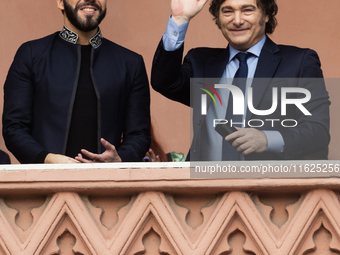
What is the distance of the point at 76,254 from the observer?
1965mm

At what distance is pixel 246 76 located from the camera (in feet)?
8.14

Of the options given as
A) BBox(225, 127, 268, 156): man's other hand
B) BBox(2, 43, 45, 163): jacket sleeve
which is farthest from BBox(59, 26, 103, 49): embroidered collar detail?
BBox(225, 127, 268, 156): man's other hand

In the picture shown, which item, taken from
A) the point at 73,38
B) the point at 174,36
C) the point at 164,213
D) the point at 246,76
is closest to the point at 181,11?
the point at 174,36

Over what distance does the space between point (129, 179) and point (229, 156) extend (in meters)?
0.54

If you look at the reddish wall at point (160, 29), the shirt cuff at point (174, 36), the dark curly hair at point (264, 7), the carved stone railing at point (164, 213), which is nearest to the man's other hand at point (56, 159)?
the carved stone railing at point (164, 213)

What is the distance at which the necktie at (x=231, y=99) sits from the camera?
7.83 ft

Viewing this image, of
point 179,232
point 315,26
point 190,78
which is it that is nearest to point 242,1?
point 190,78

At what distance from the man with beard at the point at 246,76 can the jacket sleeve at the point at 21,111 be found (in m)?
0.48

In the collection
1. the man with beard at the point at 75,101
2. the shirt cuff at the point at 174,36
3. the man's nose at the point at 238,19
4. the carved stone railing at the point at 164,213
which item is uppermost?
the man's nose at the point at 238,19

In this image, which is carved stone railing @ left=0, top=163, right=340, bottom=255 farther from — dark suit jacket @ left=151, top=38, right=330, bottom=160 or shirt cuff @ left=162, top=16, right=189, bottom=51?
shirt cuff @ left=162, top=16, right=189, bottom=51

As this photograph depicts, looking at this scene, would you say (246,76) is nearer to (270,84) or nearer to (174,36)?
(270,84)

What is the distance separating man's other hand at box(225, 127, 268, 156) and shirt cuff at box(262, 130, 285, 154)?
0.02 metres

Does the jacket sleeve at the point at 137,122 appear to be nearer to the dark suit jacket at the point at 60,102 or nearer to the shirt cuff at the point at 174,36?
the dark suit jacket at the point at 60,102

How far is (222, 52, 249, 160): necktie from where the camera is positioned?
2387 millimetres
